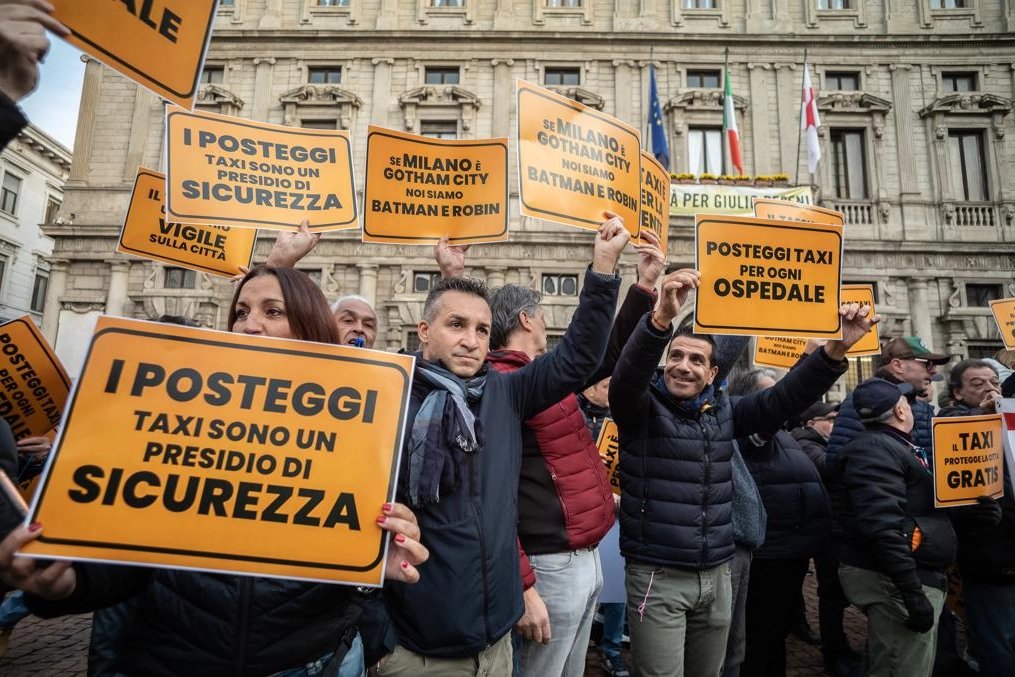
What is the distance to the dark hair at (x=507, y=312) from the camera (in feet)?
9.82

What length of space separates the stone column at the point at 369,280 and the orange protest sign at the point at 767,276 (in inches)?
523

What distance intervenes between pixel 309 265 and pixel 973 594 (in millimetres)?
15422

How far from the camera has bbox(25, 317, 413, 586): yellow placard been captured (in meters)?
1.41

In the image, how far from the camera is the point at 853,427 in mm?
4395

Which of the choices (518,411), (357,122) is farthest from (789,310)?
(357,122)

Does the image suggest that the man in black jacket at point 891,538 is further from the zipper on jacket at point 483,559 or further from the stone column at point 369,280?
the stone column at point 369,280

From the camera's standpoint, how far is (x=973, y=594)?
3840 millimetres

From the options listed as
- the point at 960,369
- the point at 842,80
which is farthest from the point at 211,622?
the point at 842,80

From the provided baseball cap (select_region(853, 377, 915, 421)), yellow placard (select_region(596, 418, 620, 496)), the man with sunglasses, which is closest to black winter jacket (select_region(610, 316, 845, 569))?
baseball cap (select_region(853, 377, 915, 421))

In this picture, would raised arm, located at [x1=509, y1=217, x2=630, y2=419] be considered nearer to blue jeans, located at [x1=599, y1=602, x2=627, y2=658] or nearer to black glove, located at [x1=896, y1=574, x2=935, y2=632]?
black glove, located at [x1=896, y1=574, x2=935, y2=632]

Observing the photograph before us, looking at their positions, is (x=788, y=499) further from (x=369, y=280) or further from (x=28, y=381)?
(x=369, y=280)

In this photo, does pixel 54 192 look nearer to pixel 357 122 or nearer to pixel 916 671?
pixel 357 122

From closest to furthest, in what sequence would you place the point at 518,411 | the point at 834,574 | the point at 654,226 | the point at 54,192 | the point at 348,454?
1. the point at 348,454
2. the point at 518,411
3. the point at 654,226
4. the point at 834,574
5. the point at 54,192

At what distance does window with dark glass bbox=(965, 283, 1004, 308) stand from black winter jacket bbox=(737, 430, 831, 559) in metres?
15.3
